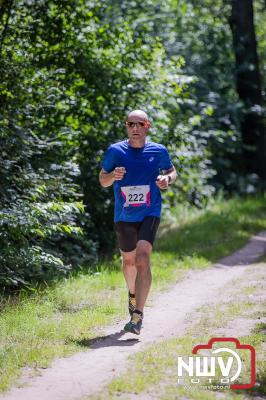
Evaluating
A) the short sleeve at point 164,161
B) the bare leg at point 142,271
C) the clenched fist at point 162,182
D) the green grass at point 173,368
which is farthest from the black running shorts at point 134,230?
the green grass at point 173,368

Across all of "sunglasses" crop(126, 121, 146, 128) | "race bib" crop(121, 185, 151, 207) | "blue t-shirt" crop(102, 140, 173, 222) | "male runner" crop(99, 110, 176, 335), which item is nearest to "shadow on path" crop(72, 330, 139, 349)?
"male runner" crop(99, 110, 176, 335)

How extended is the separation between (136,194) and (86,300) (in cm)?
205

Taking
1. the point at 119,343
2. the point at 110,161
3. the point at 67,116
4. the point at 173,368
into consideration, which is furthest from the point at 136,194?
the point at 67,116

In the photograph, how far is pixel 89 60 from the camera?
1191 centimetres

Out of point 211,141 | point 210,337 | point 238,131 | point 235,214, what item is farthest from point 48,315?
point 238,131

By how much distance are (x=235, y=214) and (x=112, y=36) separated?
18.4ft

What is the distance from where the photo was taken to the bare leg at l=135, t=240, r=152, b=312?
7000mm

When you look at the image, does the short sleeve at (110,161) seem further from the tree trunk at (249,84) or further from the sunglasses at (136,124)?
the tree trunk at (249,84)

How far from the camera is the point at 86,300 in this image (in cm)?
858

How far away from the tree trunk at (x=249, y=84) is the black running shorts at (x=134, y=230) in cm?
1218

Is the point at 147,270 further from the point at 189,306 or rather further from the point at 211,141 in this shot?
the point at 211,141

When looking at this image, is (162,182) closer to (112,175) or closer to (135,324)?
(112,175)

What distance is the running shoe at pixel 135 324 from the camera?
22.7ft

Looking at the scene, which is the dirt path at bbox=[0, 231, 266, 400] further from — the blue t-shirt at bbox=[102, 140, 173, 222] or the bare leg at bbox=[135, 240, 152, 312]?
the blue t-shirt at bbox=[102, 140, 173, 222]
